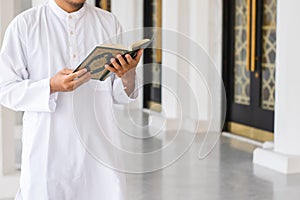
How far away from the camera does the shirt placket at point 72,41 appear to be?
219 cm

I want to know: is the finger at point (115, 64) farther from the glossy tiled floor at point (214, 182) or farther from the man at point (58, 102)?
the glossy tiled floor at point (214, 182)

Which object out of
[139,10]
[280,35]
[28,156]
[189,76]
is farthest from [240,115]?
[28,156]

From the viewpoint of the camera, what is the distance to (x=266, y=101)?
791 cm

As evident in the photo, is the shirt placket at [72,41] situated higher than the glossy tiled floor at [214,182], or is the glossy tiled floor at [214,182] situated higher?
the shirt placket at [72,41]

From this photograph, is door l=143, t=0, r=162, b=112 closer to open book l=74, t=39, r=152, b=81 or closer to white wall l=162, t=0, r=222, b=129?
white wall l=162, t=0, r=222, b=129

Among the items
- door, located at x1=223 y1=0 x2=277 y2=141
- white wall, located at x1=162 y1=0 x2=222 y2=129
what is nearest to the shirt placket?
door, located at x1=223 y1=0 x2=277 y2=141

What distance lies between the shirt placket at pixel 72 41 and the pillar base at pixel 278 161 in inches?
166

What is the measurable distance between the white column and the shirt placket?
422cm

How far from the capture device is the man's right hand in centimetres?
199

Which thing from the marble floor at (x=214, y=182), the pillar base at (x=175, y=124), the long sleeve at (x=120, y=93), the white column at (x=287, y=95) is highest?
the long sleeve at (x=120, y=93)

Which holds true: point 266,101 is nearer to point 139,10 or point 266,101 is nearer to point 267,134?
point 267,134

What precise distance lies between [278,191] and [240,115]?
3.29m

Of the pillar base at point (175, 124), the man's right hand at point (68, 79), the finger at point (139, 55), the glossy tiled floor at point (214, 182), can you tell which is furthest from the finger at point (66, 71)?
the pillar base at point (175, 124)

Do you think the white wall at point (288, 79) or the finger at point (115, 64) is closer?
the finger at point (115, 64)
